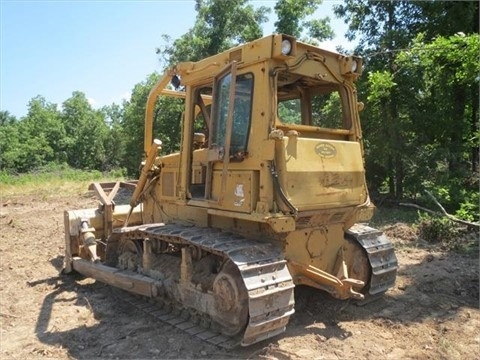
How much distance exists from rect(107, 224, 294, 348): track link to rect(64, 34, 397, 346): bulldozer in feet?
0.04

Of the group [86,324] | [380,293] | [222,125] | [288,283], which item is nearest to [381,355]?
[288,283]

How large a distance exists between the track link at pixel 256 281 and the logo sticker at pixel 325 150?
1026mm

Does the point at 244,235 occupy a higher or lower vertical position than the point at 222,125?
lower

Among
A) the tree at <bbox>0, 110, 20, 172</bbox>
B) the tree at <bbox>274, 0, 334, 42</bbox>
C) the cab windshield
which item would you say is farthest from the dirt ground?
the tree at <bbox>0, 110, 20, 172</bbox>

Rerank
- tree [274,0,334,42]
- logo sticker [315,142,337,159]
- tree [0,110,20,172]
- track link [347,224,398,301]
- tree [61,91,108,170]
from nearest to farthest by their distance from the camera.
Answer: logo sticker [315,142,337,159], track link [347,224,398,301], tree [274,0,334,42], tree [0,110,20,172], tree [61,91,108,170]

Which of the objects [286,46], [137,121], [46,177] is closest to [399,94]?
[286,46]

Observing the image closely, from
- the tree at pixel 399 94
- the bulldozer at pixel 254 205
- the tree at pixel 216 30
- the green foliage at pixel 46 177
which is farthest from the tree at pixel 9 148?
the bulldozer at pixel 254 205

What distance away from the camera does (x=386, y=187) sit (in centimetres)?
1509

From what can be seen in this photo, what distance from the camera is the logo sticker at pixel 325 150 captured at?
14.8 ft

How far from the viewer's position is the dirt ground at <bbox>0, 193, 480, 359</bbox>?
4.17m

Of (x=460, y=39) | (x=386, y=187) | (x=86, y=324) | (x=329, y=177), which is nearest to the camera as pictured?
(x=329, y=177)

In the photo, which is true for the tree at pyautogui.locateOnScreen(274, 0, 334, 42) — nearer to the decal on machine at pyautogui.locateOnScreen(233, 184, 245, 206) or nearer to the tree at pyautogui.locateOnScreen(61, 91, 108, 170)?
the decal on machine at pyautogui.locateOnScreen(233, 184, 245, 206)

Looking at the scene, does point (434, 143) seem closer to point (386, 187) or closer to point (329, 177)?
point (386, 187)

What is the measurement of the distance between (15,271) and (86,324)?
2.78m
